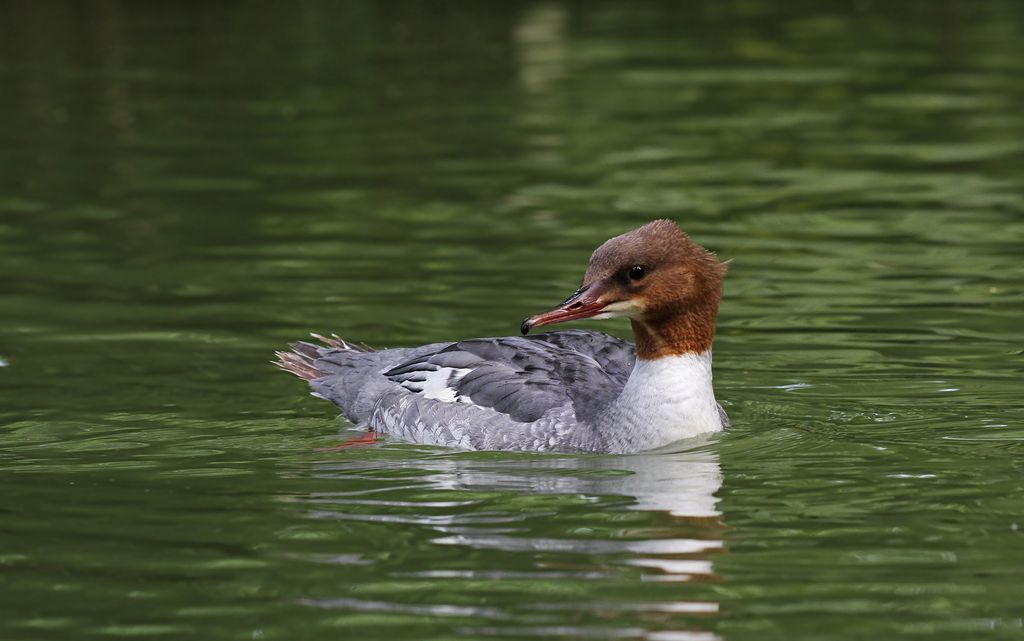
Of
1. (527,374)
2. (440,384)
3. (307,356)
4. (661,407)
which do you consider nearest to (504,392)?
(527,374)

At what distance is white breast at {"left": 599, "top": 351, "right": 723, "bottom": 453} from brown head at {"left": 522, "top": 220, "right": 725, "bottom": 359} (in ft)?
0.26

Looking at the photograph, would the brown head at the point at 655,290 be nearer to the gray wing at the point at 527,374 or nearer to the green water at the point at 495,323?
the gray wing at the point at 527,374

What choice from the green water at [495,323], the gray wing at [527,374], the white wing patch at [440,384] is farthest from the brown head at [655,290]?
the white wing patch at [440,384]

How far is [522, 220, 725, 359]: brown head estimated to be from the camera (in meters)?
8.24

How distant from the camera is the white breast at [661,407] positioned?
27.5 feet

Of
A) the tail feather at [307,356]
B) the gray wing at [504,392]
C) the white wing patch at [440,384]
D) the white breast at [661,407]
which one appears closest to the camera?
the white breast at [661,407]

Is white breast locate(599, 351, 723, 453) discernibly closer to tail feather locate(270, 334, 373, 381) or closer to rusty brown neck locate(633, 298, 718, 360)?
rusty brown neck locate(633, 298, 718, 360)

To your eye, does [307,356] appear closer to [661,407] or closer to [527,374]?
[527,374]

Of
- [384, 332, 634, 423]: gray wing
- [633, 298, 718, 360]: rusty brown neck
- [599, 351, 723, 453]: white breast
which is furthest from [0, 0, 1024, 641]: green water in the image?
[633, 298, 718, 360]: rusty brown neck

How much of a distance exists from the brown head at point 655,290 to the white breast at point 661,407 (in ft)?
0.26

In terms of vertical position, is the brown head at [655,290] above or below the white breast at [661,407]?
above

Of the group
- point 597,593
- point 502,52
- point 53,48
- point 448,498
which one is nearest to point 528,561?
point 597,593

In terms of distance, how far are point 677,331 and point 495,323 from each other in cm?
277

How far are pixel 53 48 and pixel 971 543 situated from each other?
66.0ft
